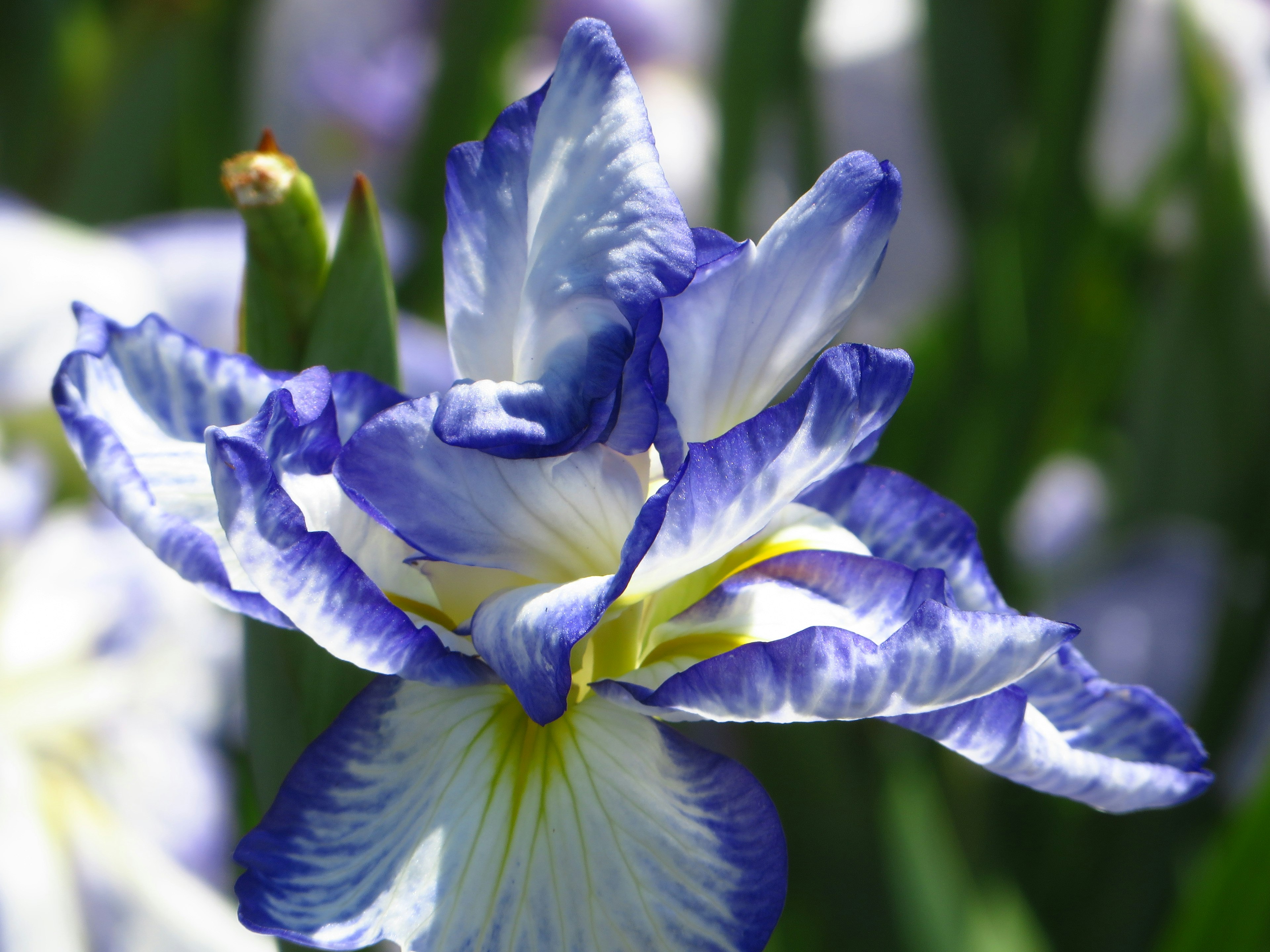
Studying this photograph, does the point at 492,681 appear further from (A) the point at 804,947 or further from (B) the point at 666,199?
(A) the point at 804,947

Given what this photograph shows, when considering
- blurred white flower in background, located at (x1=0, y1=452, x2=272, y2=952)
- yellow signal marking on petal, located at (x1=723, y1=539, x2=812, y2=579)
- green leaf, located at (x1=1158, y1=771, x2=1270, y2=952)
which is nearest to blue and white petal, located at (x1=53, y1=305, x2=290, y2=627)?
yellow signal marking on petal, located at (x1=723, y1=539, x2=812, y2=579)

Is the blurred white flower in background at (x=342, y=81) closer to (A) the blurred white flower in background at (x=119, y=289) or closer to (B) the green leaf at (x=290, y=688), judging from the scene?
(A) the blurred white flower in background at (x=119, y=289)

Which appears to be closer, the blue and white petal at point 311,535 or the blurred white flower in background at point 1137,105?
the blue and white petal at point 311,535

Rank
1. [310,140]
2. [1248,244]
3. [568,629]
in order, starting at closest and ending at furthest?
[568,629] → [1248,244] → [310,140]

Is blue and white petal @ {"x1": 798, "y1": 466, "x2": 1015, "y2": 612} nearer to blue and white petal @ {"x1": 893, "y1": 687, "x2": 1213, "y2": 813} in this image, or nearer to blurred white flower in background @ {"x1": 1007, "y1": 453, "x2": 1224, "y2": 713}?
blue and white petal @ {"x1": 893, "y1": 687, "x2": 1213, "y2": 813}

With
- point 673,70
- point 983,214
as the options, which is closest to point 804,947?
point 983,214

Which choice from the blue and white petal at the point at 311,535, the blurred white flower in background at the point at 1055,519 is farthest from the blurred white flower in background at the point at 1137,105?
the blue and white petal at the point at 311,535

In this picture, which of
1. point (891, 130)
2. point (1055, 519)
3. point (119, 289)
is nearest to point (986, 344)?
point (1055, 519)

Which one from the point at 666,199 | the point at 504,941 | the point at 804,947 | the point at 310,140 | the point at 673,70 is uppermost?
the point at 673,70
